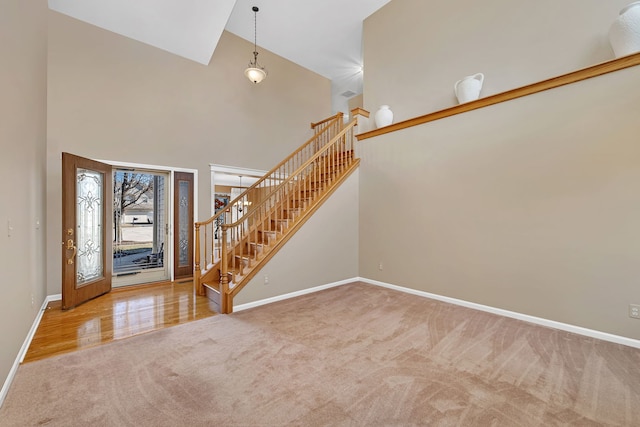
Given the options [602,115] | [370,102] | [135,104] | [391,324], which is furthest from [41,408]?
[370,102]

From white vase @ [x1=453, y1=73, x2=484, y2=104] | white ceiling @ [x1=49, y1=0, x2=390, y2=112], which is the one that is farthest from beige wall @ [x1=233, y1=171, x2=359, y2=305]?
white ceiling @ [x1=49, y1=0, x2=390, y2=112]

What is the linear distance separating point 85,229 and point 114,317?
1645 millimetres

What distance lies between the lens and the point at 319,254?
4453 mm

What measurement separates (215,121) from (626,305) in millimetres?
6595

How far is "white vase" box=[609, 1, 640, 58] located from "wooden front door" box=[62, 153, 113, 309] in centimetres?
666

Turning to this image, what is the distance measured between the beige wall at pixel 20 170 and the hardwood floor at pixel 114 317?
0.72 ft

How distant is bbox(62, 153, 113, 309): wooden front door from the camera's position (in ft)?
12.0

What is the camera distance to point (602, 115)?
273cm

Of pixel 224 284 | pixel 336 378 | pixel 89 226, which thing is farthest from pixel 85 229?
pixel 336 378

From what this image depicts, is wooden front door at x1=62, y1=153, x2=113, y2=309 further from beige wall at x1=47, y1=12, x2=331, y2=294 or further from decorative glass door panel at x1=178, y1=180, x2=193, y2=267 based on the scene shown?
decorative glass door panel at x1=178, y1=180, x2=193, y2=267

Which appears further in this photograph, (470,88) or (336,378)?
(470,88)

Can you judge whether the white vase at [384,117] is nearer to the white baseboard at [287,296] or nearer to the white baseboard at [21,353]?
the white baseboard at [287,296]

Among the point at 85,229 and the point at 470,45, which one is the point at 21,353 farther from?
the point at 470,45

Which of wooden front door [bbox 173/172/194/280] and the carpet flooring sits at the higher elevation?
wooden front door [bbox 173/172/194/280]
